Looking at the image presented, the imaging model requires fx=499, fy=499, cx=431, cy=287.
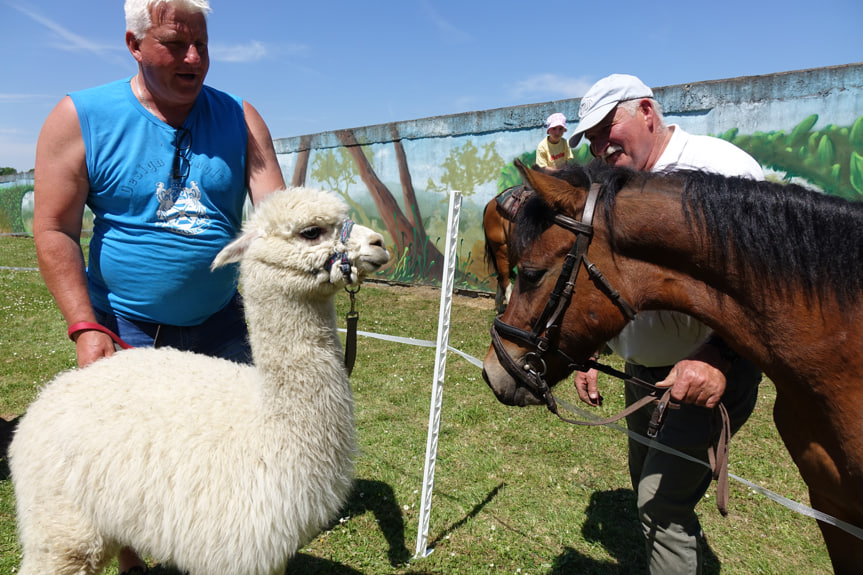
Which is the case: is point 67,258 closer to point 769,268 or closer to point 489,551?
point 769,268

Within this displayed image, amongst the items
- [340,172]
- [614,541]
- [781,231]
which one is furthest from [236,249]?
[340,172]

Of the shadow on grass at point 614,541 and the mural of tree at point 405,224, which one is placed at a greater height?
the mural of tree at point 405,224

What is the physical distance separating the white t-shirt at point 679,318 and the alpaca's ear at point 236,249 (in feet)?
5.60

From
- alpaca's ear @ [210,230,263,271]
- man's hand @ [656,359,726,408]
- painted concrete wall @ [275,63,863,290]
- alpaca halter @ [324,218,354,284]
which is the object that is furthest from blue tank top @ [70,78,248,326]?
painted concrete wall @ [275,63,863,290]

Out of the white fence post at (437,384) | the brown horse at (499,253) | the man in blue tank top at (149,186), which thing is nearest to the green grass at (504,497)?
the white fence post at (437,384)

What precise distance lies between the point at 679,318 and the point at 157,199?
2477 millimetres

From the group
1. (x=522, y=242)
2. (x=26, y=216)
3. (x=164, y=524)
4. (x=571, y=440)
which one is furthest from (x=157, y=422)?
(x=26, y=216)

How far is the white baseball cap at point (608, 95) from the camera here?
2354 millimetres

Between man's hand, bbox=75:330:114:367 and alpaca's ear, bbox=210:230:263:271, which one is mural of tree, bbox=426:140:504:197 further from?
man's hand, bbox=75:330:114:367

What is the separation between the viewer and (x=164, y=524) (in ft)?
6.28

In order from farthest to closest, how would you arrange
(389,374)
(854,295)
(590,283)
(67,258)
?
(389,374)
(67,258)
(590,283)
(854,295)

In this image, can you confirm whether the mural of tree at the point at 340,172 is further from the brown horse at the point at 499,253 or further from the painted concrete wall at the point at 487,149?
the brown horse at the point at 499,253

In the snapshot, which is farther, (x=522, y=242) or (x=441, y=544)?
(x=441, y=544)

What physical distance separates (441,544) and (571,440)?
2069mm
